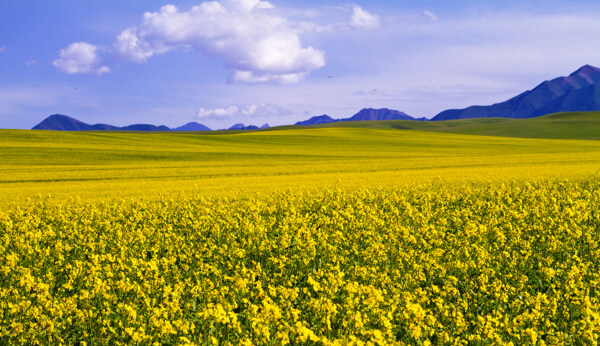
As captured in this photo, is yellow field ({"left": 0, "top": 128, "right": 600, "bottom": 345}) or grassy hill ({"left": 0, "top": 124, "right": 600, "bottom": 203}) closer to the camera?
yellow field ({"left": 0, "top": 128, "right": 600, "bottom": 345})

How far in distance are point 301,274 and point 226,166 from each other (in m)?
30.3

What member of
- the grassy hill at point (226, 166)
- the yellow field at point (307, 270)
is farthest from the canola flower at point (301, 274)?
the grassy hill at point (226, 166)

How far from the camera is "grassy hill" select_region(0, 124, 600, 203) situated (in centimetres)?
2292

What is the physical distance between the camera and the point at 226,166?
126 ft

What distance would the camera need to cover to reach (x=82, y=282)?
797 cm

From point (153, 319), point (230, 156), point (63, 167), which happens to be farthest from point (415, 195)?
point (230, 156)

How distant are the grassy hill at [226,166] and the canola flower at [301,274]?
22.4 ft

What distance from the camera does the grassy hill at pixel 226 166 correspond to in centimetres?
2292

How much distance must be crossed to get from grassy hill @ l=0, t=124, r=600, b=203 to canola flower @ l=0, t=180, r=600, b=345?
22.4 ft

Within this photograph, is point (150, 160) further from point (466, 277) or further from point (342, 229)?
point (466, 277)

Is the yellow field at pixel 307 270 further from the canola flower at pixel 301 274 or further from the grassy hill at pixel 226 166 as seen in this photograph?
the grassy hill at pixel 226 166

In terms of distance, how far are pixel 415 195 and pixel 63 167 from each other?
2996cm

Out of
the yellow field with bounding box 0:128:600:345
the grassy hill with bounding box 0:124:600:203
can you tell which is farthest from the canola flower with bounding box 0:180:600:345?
the grassy hill with bounding box 0:124:600:203

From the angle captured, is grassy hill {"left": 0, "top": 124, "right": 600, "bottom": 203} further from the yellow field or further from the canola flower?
the canola flower
